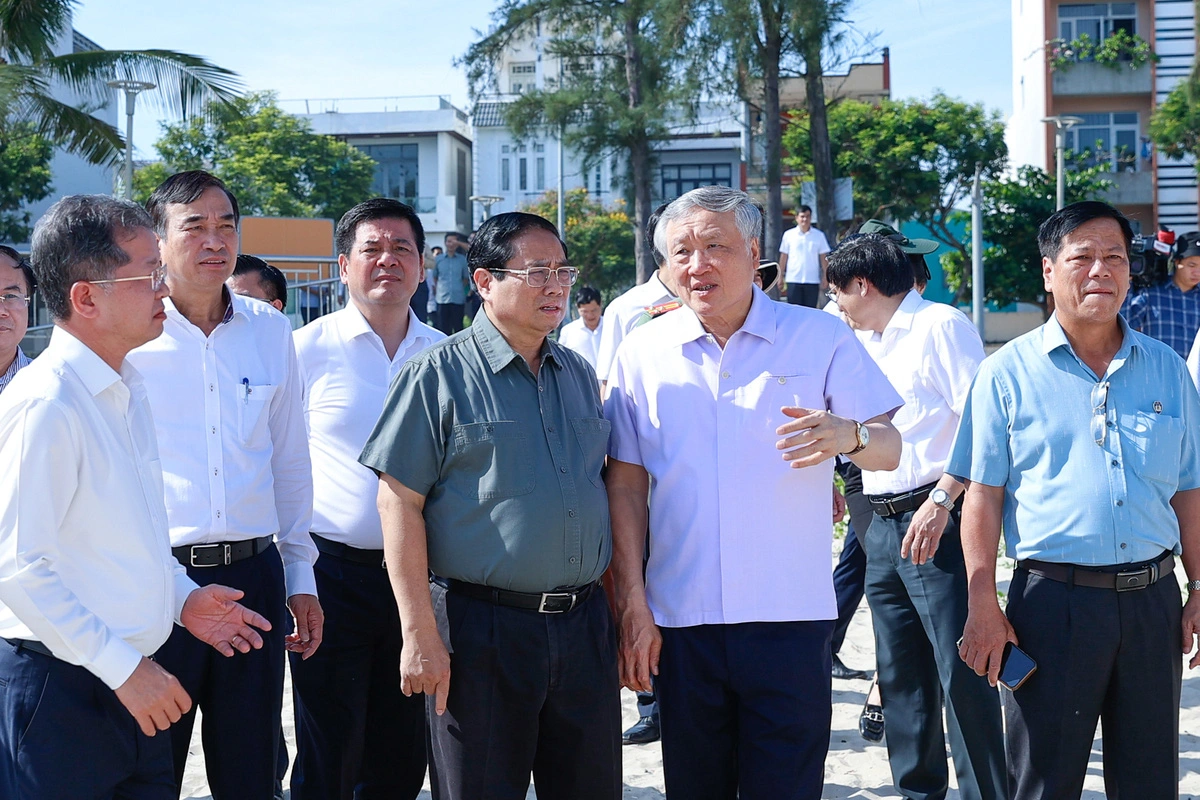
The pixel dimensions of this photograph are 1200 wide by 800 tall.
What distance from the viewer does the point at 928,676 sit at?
4.44 m

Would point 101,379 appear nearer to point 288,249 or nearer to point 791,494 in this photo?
point 791,494

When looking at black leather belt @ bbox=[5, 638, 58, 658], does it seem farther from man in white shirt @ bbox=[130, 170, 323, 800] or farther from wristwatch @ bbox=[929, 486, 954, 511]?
wristwatch @ bbox=[929, 486, 954, 511]

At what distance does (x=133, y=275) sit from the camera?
2688mm

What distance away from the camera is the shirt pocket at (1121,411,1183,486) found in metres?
3.23

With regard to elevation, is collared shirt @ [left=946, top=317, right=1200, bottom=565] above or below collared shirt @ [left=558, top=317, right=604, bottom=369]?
below

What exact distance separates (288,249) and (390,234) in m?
16.5

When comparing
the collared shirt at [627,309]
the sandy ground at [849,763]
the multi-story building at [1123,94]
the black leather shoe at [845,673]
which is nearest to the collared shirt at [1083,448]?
the sandy ground at [849,763]

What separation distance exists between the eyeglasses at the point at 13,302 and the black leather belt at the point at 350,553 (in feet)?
4.37

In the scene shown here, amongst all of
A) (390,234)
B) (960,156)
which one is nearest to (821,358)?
(390,234)

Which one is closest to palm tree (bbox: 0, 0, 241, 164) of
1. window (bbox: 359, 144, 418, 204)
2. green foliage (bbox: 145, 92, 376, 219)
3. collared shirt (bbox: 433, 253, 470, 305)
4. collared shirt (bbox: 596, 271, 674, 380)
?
collared shirt (bbox: 433, 253, 470, 305)

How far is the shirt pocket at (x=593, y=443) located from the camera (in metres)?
3.14

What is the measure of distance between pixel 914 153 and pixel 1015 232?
3.29m

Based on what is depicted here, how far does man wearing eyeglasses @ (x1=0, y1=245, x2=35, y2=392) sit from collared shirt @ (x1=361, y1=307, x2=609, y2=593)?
5.69ft

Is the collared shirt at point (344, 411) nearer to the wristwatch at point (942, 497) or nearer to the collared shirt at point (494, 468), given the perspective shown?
the collared shirt at point (494, 468)
